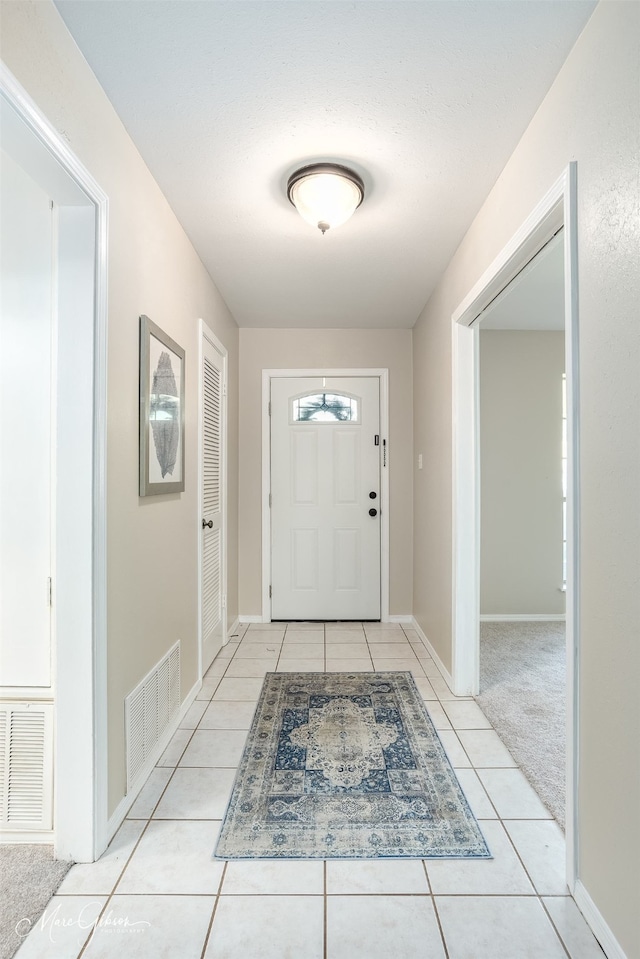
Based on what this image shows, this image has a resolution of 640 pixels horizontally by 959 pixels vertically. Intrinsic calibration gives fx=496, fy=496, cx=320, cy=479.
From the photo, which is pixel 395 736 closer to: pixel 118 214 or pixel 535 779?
pixel 535 779

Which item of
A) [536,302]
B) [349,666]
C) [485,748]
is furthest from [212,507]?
[536,302]

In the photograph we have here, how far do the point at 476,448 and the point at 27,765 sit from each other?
236 centimetres

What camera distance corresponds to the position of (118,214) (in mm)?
1691

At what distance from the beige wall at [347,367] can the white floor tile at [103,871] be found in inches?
95.9

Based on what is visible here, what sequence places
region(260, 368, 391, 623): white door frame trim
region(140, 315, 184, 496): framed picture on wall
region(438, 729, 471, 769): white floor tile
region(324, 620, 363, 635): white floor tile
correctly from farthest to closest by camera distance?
region(260, 368, 391, 623): white door frame trim, region(324, 620, 363, 635): white floor tile, region(438, 729, 471, 769): white floor tile, region(140, 315, 184, 496): framed picture on wall

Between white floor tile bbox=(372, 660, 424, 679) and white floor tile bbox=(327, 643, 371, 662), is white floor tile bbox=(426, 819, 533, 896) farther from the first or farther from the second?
white floor tile bbox=(327, 643, 371, 662)

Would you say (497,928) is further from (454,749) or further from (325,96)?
(325,96)

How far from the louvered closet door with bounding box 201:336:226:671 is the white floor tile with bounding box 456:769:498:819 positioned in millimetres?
1526

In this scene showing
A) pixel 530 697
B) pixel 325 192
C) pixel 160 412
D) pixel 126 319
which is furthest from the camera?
pixel 530 697

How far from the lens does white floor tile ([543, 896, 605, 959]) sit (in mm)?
1230

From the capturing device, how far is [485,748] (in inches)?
84.3

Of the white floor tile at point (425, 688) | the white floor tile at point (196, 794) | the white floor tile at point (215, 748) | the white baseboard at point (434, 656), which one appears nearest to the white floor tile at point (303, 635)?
the white baseboard at point (434, 656)

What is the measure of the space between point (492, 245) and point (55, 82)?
161 cm

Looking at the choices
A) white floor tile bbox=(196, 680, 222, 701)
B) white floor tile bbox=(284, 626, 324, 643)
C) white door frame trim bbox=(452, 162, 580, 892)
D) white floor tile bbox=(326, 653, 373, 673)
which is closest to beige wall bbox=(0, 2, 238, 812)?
white floor tile bbox=(196, 680, 222, 701)
